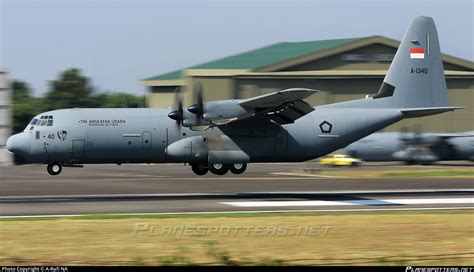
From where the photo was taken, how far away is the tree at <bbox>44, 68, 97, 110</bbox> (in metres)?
107

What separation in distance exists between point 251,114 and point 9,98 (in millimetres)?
43139

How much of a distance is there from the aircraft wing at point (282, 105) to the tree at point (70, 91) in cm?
7658

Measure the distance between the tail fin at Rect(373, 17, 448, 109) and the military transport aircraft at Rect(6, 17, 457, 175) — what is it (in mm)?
1206

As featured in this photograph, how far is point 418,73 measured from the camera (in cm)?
3503

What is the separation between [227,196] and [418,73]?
11383mm

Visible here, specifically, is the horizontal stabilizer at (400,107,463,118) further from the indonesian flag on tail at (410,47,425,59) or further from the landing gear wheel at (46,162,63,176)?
the landing gear wheel at (46,162,63,176)

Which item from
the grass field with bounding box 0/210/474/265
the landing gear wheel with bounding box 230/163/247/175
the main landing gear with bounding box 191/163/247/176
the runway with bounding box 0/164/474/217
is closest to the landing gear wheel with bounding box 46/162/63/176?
the runway with bounding box 0/164/474/217

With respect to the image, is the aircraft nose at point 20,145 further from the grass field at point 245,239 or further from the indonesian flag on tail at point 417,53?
the indonesian flag on tail at point 417,53

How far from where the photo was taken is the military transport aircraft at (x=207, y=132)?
3050 centimetres

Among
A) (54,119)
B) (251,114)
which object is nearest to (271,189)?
(251,114)

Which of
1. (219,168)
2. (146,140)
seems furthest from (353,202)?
(146,140)

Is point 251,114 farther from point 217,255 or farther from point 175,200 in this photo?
point 217,255

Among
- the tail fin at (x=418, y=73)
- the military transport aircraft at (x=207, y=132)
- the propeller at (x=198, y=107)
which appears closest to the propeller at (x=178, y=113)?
the military transport aircraft at (x=207, y=132)

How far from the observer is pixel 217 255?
50.9 ft
